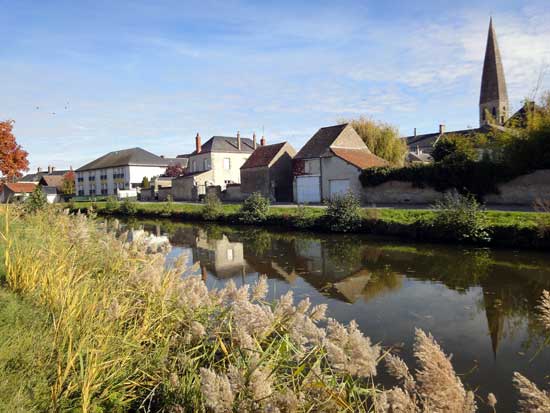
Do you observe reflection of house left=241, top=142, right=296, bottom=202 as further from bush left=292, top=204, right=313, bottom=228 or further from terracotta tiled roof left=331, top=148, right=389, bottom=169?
bush left=292, top=204, right=313, bottom=228

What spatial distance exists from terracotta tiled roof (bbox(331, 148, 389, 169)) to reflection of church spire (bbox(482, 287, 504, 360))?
61.3 ft

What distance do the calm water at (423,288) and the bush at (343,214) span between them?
0.78 metres

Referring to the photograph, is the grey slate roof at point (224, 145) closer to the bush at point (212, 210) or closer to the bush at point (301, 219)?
the bush at point (212, 210)

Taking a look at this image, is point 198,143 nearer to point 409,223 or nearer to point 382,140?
point 382,140

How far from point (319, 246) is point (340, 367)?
49.1 ft

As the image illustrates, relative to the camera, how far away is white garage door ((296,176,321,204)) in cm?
3073

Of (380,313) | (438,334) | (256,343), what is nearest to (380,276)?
(380,313)

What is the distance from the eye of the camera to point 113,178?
207 feet

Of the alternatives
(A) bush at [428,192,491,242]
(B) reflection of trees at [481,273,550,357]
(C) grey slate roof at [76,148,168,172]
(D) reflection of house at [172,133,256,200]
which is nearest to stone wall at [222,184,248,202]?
(D) reflection of house at [172,133,256,200]

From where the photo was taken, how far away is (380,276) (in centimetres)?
1162

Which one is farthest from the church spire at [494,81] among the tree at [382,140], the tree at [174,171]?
the tree at [174,171]

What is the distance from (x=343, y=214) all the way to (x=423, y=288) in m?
9.55

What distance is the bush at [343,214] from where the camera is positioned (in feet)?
64.0

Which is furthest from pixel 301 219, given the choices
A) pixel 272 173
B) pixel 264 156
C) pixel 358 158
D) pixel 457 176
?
pixel 264 156
